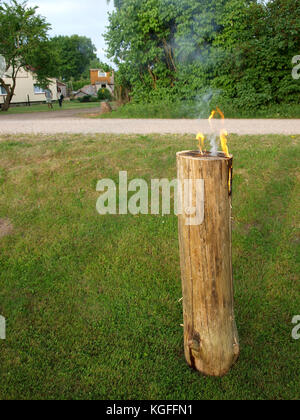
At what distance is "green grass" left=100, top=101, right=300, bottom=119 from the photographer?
12002mm

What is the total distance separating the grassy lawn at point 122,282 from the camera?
111 inches

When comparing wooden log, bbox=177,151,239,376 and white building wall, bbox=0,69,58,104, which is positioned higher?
white building wall, bbox=0,69,58,104

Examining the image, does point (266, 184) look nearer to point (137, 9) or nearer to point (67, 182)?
point (67, 182)

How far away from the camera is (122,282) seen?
155 inches

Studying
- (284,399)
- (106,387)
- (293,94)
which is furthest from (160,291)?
(293,94)

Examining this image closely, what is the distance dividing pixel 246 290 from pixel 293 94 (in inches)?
410

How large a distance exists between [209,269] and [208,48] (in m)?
13.1

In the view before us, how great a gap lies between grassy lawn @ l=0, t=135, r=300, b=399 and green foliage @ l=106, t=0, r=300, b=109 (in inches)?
268
